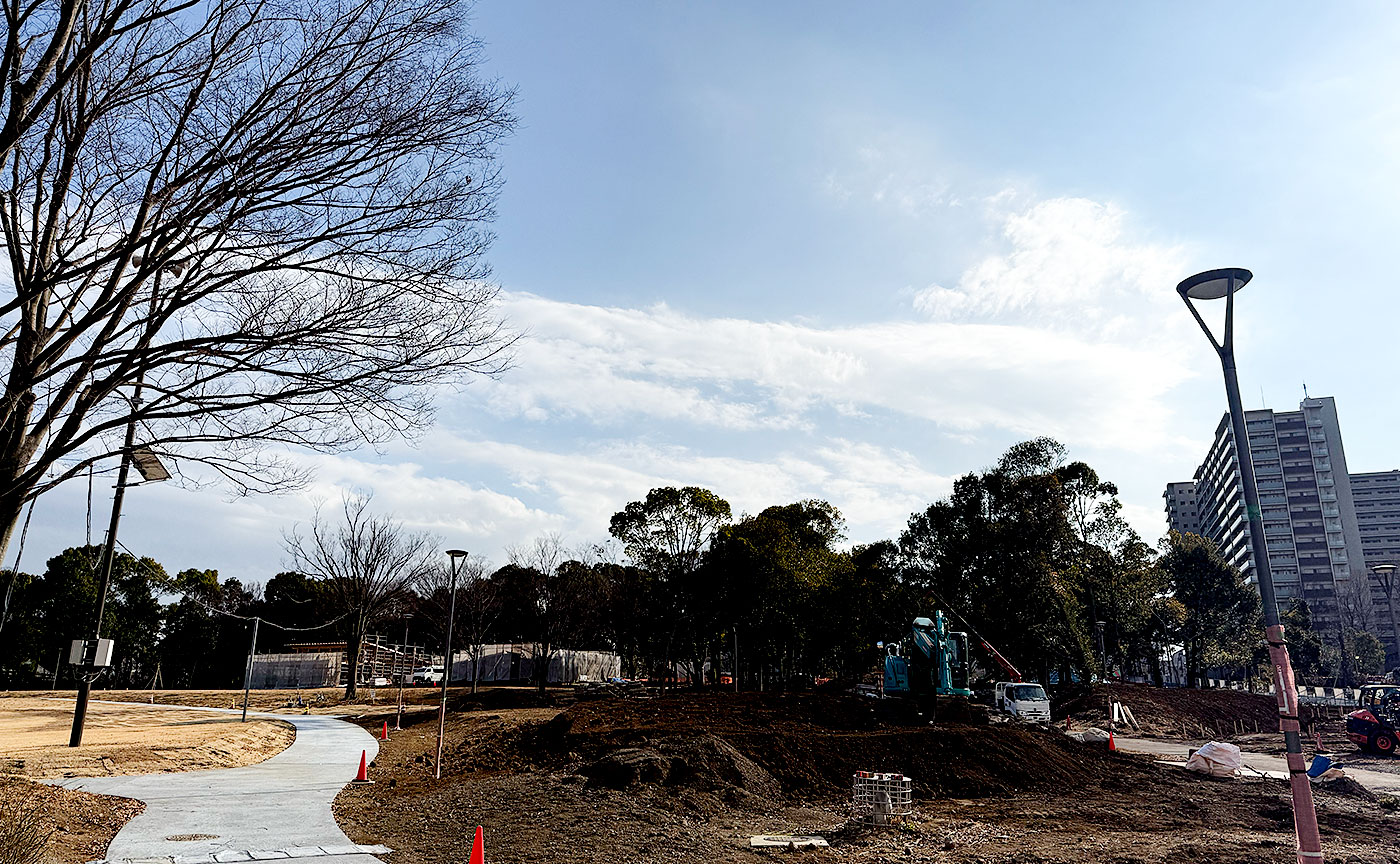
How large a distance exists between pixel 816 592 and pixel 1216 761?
70.8 ft

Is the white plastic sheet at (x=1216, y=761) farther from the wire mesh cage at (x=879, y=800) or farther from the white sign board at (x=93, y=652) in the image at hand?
the white sign board at (x=93, y=652)

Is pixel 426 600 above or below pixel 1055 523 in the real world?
below

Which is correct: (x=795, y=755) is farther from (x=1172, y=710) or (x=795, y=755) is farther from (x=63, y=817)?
(x=1172, y=710)

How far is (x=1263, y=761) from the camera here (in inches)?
867

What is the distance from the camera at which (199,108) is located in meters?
7.92

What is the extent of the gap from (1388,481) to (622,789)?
17624 centimetres

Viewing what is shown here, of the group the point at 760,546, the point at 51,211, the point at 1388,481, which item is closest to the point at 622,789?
the point at 51,211

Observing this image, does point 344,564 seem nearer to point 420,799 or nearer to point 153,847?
point 420,799

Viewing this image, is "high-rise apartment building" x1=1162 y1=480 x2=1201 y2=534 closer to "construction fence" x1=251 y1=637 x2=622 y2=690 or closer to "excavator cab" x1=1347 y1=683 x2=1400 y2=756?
"construction fence" x1=251 y1=637 x2=622 y2=690

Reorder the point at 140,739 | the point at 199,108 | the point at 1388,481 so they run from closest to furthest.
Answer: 1. the point at 199,108
2. the point at 140,739
3. the point at 1388,481

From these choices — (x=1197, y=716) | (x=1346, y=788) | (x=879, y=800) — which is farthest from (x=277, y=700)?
(x=1197, y=716)

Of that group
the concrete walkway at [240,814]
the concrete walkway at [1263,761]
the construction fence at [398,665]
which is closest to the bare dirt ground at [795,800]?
the concrete walkway at [240,814]

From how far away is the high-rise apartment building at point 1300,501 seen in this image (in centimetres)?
11438

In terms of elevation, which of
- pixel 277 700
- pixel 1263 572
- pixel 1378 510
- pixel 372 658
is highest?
pixel 1378 510
